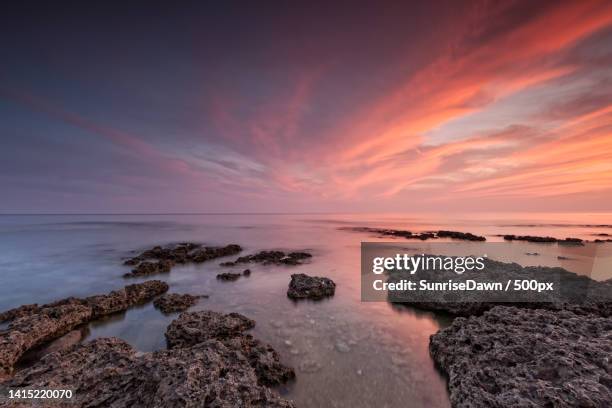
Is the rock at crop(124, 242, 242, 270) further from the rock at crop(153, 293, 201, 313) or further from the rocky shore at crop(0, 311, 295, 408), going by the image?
the rocky shore at crop(0, 311, 295, 408)

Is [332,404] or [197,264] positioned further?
[197,264]

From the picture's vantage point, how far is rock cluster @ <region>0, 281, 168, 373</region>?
6801 mm

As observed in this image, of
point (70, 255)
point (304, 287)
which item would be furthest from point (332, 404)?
point (70, 255)

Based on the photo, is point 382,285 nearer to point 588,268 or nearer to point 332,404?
point 332,404

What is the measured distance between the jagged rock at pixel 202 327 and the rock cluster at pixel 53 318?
3.51m

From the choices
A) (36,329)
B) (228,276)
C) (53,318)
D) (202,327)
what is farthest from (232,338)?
(228,276)

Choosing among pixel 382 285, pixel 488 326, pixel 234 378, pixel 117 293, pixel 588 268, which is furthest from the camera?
pixel 588 268

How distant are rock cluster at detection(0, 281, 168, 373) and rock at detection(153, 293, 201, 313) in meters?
1.22

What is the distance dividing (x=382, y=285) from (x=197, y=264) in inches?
507

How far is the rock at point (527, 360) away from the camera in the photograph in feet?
12.8

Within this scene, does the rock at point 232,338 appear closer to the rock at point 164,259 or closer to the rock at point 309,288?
the rock at point 309,288

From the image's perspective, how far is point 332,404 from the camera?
206 inches

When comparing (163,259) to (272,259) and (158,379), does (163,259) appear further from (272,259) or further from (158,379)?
(158,379)

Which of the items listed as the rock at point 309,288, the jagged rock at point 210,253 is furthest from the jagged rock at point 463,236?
the rock at point 309,288
